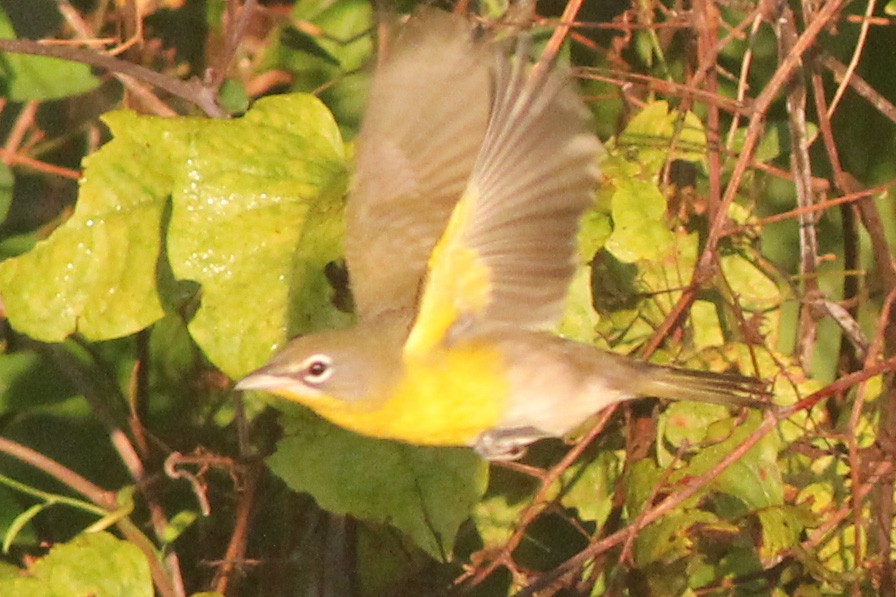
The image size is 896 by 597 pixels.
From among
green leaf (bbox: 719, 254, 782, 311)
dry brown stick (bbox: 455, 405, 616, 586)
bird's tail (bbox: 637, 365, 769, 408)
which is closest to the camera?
bird's tail (bbox: 637, 365, 769, 408)

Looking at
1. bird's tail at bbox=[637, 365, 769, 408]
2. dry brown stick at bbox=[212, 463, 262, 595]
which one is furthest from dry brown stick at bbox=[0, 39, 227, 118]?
bird's tail at bbox=[637, 365, 769, 408]

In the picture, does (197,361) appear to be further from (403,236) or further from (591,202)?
(591,202)

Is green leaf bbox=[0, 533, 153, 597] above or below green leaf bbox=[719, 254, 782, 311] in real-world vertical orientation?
below

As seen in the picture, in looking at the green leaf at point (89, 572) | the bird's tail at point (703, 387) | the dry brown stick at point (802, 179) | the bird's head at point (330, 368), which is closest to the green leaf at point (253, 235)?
the bird's head at point (330, 368)

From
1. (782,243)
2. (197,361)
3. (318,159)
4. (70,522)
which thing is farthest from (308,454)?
(782,243)

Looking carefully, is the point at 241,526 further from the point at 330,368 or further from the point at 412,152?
the point at 412,152

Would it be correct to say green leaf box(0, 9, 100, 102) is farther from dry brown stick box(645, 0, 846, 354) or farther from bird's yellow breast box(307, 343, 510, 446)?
dry brown stick box(645, 0, 846, 354)

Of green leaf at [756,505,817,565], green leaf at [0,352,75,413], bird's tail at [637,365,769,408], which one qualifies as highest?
bird's tail at [637,365,769,408]
